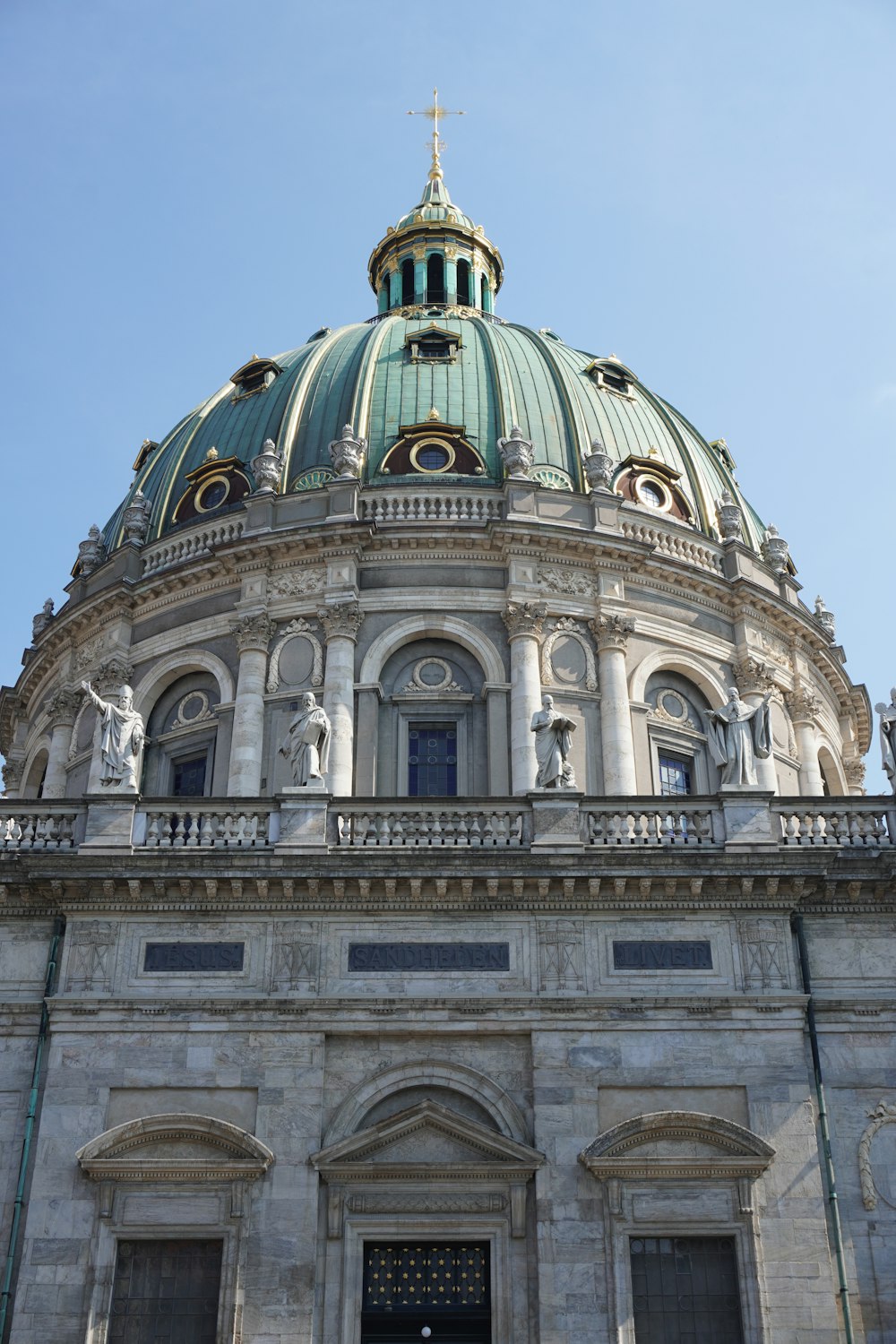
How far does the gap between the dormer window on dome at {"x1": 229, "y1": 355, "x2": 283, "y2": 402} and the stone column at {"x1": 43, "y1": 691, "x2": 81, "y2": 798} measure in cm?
948

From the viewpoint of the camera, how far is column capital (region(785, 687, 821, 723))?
35.3 m

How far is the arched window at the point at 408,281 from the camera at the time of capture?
4712cm

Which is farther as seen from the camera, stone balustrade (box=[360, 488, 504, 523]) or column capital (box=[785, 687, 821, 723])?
column capital (box=[785, 687, 821, 723])

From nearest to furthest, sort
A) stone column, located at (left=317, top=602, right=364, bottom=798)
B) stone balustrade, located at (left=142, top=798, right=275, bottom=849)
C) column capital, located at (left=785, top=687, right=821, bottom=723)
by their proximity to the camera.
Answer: stone balustrade, located at (left=142, top=798, right=275, bottom=849) → stone column, located at (left=317, top=602, right=364, bottom=798) → column capital, located at (left=785, top=687, right=821, bottom=723)

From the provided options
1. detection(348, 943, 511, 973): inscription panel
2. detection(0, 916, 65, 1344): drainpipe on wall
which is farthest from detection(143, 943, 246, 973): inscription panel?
detection(348, 943, 511, 973): inscription panel

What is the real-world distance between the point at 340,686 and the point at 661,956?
10.9m

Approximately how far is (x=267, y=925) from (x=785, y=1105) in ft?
25.6

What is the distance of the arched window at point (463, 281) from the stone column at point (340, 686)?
1842cm

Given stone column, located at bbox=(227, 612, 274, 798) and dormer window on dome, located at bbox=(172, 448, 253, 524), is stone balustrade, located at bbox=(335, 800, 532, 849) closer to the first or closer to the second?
stone column, located at bbox=(227, 612, 274, 798)

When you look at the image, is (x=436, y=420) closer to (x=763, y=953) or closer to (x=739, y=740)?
(x=739, y=740)

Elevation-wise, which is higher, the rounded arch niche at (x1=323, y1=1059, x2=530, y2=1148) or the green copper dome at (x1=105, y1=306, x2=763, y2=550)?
the green copper dome at (x1=105, y1=306, x2=763, y2=550)

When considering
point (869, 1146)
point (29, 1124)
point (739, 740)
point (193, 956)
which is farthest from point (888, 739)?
point (29, 1124)

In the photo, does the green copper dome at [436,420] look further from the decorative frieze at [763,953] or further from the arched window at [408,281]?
the decorative frieze at [763,953]

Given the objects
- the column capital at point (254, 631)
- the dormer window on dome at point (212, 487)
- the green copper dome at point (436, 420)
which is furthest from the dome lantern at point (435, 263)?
the column capital at point (254, 631)
